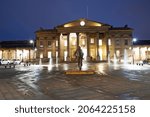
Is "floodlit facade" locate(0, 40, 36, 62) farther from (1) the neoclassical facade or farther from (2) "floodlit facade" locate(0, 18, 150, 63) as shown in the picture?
(2) "floodlit facade" locate(0, 18, 150, 63)

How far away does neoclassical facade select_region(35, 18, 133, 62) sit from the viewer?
8244 cm

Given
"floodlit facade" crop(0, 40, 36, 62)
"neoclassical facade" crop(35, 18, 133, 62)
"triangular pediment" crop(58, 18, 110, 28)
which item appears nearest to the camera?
"neoclassical facade" crop(35, 18, 133, 62)

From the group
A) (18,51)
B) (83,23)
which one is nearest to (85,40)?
(83,23)

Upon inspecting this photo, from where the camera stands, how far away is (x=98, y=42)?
83.2m

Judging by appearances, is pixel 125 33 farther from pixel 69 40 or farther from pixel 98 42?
pixel 69 40

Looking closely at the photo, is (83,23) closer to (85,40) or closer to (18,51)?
(85,40)

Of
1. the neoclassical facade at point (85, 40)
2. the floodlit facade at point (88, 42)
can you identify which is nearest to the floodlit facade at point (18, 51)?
the neoclassical facade at point (85, 40)

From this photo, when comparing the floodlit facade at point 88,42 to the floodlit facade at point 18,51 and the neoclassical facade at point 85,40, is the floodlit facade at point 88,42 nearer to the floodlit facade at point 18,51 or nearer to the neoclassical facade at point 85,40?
the neoclassical facade at point 85,40

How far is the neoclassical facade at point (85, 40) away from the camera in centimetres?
8244

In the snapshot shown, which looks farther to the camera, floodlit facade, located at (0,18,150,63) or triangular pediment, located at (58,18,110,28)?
triangular pediment, located at (58,18,110,28)

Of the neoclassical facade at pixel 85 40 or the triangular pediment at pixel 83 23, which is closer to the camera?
the neoclassical facade at pixel 85 40

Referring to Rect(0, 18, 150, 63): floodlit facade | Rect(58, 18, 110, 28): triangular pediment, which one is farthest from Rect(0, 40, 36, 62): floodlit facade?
Rect(58, 18, 110, 28): triangular pediment

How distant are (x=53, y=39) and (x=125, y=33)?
75.9ft

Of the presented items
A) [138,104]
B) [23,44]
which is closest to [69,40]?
[23,44]
